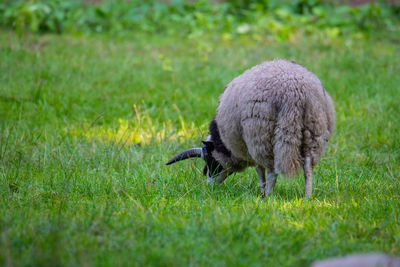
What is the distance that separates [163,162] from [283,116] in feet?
6.08

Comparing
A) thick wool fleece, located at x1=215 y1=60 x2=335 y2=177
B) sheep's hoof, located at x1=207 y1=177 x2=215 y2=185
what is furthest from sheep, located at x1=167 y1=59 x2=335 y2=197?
sheep's hoof, located at x1=207 y1=177 x2=215 y2=185

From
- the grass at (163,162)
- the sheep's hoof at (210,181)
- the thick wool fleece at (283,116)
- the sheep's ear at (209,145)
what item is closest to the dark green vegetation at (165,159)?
the grass at (163,162)

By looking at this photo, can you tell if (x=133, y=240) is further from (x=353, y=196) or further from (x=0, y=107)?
(x=0, y=107)

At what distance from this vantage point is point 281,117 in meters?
4.22

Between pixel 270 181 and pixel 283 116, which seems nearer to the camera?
pixel 283 116

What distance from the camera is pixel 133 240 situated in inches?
127

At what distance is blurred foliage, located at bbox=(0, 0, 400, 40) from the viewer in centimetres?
1071

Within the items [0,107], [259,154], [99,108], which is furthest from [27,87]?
[259,154]

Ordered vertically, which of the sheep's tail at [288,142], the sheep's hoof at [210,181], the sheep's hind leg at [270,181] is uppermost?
the sheep's tail at [288,142]

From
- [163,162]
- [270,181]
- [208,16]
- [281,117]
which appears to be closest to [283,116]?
[281,117]

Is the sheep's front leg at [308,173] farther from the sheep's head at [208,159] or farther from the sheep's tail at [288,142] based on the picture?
the sheep's head at [208,159]

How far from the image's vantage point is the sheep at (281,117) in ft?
13.9

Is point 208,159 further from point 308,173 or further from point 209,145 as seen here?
point 308,173

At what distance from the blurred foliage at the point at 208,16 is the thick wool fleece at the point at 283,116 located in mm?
6108
